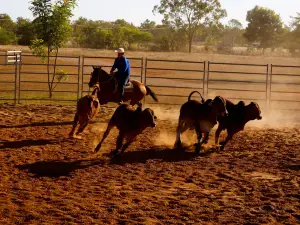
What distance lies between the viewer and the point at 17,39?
5906 cm

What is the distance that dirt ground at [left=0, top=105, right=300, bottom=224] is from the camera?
652cm

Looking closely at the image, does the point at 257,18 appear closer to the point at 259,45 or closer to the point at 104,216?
the point at 259,45

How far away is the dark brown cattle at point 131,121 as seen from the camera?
9266mm

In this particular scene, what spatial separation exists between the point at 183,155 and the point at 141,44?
60.0m

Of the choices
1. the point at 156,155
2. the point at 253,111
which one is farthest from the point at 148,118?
the point at 253,111

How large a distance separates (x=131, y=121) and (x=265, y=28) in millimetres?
70496

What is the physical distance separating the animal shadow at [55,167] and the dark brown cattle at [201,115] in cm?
214

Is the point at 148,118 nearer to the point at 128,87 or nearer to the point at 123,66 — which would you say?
the point at 123,66

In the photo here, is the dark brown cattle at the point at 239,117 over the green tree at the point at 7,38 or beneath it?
beneath

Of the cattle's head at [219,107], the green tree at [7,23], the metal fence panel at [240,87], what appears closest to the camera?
the cattle's head at [219,107]

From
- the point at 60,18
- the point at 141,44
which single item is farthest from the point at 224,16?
the point at 60,18

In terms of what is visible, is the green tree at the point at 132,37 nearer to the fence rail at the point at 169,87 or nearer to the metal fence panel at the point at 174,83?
the metal fence panel at the point at 174,83

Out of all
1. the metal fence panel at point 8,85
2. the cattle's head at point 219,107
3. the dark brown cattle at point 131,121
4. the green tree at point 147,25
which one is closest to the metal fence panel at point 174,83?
the metal fence panel at point 8,85

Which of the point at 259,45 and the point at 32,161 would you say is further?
the point at 259,45
